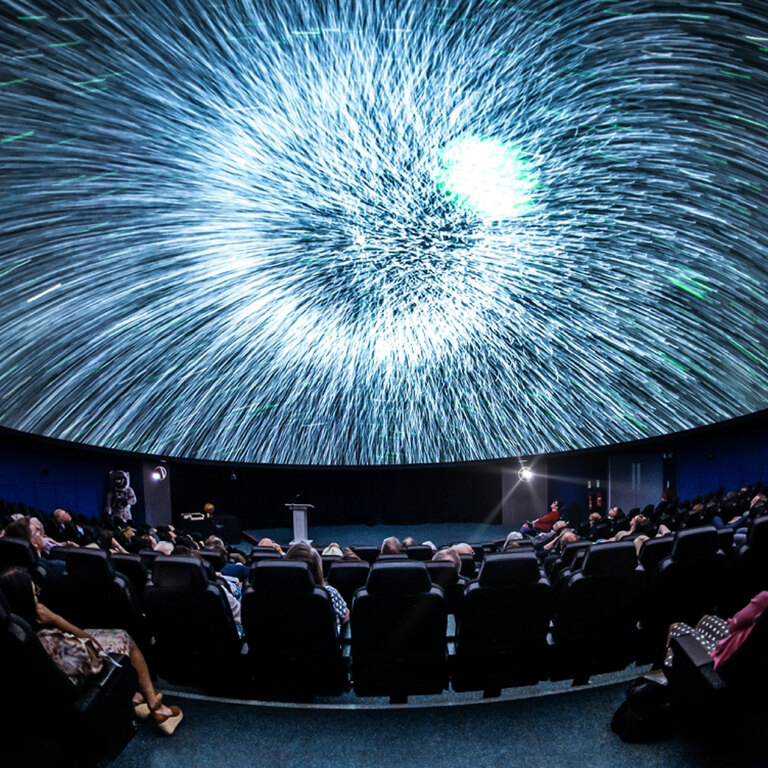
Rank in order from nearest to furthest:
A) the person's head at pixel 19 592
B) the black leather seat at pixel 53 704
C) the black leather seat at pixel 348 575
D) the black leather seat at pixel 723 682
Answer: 1. the black leather seat at pixel 53 704
2. the black leather seat at pixel 723 682
3. the person's head at pixel 19 592
4. the black leather seat at pixel 348 575

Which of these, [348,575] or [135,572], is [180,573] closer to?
[135,572]

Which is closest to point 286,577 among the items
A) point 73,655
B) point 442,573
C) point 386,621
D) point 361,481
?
point 386,621

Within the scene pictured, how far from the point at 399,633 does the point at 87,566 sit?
2072mm

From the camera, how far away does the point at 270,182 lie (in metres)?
8.47

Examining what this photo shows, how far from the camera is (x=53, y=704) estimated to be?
2227 mm

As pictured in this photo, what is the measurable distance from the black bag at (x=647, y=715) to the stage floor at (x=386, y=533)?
14717 millimetres

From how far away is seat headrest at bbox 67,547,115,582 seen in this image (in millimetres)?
3299

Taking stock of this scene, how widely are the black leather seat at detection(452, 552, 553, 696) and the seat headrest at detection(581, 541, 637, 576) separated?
0.33 meters

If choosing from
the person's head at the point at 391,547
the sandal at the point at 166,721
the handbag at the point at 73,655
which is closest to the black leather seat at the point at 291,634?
the sandal at the point at 166,721

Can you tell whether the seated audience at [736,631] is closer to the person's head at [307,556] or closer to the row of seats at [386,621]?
the row of seats at [386,621]

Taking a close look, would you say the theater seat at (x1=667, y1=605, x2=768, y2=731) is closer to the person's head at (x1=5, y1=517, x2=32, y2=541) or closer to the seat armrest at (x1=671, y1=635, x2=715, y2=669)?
the seat armrest at (x1=671, y1=635, x2=715, y2=669)

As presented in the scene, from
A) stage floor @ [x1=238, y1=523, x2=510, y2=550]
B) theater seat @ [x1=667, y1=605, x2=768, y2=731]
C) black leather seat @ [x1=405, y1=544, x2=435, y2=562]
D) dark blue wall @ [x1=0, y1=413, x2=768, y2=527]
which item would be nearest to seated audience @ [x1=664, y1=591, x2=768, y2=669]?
theater seat @ [x1=667, y1=605, x2=768, y2=731]

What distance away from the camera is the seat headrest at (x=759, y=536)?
3.54 m

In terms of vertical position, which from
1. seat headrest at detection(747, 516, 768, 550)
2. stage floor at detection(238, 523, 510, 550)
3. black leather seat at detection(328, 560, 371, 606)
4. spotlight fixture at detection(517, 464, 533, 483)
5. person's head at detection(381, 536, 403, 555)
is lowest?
stage floor at detection(238, 523, 510, 550)
